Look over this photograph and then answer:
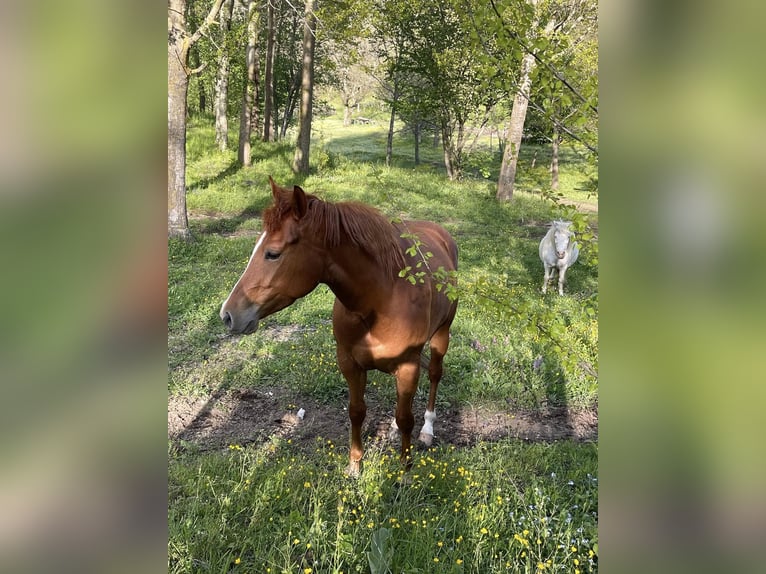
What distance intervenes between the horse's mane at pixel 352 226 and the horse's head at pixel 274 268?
0.03 m

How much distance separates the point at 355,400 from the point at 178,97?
280 inches

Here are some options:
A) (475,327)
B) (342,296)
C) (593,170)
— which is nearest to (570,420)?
(475,327)

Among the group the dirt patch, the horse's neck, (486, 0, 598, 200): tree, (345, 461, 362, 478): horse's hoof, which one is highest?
(486, 0, 598, 200): tree

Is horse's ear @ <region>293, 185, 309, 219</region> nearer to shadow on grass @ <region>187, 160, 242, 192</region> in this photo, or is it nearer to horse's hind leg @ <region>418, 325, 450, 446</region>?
horse's hind leg @ <region>418, 325, 450, 446</region>

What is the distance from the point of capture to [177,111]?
8.09m

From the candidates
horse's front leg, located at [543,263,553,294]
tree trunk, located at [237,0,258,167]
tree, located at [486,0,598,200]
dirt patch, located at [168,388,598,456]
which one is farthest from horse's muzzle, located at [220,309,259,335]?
tree trunk, located at [237,0,258,167]

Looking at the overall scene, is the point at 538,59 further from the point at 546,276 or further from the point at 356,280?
the point at 546,276

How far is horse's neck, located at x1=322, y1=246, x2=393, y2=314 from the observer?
2.75m

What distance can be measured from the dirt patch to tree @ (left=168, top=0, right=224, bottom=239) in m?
3.67

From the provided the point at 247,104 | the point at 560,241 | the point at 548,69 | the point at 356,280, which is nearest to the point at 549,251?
the point at 560,241

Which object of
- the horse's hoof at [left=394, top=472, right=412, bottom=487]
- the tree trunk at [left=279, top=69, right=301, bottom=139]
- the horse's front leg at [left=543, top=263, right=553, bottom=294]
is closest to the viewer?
the horse's hoof at [left=394, top=472, right=412, bottom=487]
